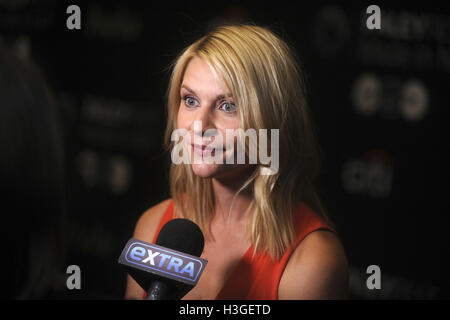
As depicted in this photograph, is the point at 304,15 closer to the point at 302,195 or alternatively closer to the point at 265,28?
the point at 265,28

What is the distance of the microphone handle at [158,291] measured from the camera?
37.3 inches

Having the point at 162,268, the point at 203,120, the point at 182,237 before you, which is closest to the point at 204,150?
the point at 203,120

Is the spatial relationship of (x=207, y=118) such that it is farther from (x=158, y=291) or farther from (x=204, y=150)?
(x=158, y=291)

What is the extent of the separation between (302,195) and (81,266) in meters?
0.68

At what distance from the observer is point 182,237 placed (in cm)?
Answer: 108

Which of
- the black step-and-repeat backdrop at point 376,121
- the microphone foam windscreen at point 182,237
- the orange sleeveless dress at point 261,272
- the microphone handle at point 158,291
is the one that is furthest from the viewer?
the black step-and-repeat backdrop at point 376,121

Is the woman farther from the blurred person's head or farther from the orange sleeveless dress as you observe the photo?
the blurred person's head

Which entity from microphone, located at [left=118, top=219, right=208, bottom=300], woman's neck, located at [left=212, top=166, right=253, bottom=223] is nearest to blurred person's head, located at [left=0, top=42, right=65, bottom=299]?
microphone, located at [left=118, top=219, right=208, bottom=300]

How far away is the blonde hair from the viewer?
1.14 metres

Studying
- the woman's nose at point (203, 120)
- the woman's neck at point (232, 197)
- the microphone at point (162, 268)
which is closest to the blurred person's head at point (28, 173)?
the microphone at point (162, 268)

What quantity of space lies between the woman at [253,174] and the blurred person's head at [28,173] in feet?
1.51

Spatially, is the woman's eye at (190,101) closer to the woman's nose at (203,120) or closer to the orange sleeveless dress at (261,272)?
the woman's nose at (203,120)

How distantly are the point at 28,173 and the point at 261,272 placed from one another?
0.63 metres
